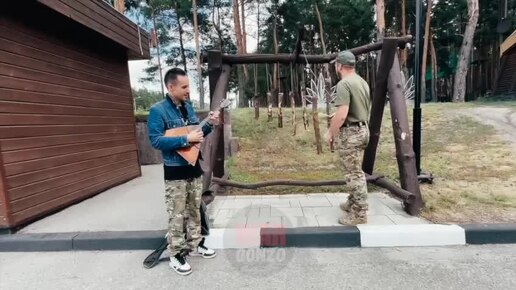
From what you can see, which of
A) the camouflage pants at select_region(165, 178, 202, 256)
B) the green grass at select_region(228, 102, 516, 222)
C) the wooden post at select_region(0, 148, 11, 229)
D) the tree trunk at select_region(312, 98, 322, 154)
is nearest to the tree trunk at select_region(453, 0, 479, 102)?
the green grass at select_region(228, 102, 516, 222)

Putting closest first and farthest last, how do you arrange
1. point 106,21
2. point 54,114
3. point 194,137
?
point 194,137
point 54,114
point 106,21

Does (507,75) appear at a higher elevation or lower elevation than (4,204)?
higher

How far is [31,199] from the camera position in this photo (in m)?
3.46

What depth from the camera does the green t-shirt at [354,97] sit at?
9.37 ft

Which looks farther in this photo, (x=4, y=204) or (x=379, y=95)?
(x=379, y=95)

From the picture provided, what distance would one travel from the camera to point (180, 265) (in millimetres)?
2465

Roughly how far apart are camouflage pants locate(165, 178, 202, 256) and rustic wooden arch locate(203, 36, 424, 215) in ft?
2.74

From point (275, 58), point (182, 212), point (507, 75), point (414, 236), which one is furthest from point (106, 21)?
point (507, 75)

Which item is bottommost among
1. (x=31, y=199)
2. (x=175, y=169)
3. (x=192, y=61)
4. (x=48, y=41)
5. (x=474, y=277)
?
(x=474, y=277)

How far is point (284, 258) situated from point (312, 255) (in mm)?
263

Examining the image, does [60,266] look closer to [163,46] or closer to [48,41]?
[48,41]

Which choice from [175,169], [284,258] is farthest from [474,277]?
[175,169]

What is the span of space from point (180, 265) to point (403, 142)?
2636 millimetres

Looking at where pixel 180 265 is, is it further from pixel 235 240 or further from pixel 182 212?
pixel 235 240
